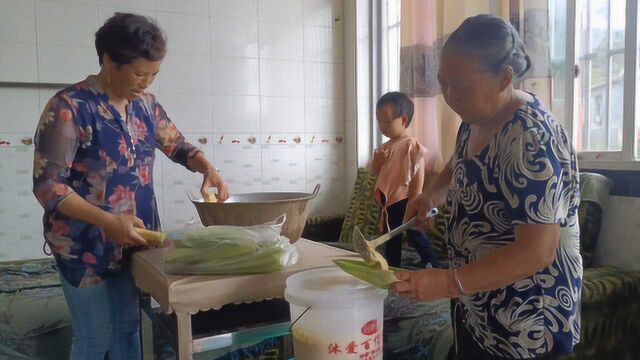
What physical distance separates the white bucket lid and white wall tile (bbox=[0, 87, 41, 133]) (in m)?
2.54

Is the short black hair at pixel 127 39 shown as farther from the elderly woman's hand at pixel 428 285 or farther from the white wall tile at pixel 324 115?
the white wall tile at pixel 324 115

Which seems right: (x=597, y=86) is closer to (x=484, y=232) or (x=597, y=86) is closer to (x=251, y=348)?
(x=484, y=232)

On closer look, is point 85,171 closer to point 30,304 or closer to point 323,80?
point 30,304

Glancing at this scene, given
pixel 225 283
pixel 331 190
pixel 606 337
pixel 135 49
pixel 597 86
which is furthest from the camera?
pixel 331 190

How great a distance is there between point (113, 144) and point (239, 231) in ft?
1.45

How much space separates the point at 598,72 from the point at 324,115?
197 centimetres

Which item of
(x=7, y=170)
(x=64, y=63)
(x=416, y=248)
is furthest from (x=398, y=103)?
(x=7, y=170)

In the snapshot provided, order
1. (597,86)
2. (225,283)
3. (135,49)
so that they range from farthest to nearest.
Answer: (597,86)
(135,49)
(225,283)

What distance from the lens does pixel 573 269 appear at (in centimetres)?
92

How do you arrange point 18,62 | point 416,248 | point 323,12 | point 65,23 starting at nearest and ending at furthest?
point 416,248, point 18,62, point 65,23, point 323,12

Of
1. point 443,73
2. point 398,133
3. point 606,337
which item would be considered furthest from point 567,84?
point 443,73

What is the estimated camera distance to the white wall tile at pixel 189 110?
322 centimetres

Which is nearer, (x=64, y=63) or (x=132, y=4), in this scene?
(x=64, y=63)

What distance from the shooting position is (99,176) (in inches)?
50.9
